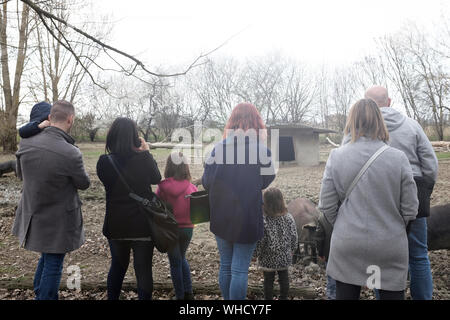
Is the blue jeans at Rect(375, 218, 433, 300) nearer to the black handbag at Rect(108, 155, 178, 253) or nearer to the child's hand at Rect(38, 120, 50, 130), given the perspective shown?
the black handbag at Rect(108, 155, 178, 253)

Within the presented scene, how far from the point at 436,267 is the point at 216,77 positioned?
48.3 m

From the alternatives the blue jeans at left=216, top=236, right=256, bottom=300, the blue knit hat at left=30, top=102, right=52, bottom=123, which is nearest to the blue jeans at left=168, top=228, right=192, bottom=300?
the blue jeans at left=216, top=236, right=256, bottom=300

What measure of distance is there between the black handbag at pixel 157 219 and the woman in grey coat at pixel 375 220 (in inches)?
48.7

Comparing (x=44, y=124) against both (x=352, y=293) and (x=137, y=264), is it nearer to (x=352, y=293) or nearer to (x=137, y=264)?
(x=137, y=264)

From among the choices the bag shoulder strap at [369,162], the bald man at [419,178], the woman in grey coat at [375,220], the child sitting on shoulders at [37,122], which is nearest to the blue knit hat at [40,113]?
the child sitting on shoulders at [37,122]

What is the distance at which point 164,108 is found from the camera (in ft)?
135

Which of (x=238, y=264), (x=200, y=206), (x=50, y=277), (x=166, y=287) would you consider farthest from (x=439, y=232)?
(x=50, y=277)

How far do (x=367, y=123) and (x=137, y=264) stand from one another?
1921mm

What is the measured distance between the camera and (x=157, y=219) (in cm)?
263

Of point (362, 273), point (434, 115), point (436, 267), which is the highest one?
point (434, 115)
